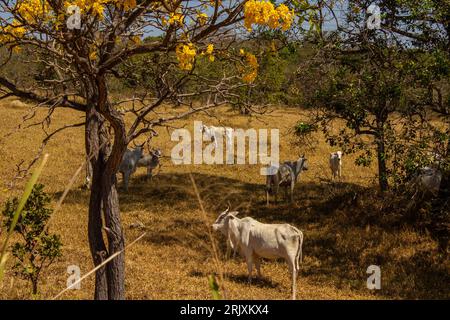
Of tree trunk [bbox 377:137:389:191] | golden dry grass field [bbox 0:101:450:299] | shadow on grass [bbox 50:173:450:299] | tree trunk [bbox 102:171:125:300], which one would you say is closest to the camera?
tree trunk [bbox 102:171:125:300]

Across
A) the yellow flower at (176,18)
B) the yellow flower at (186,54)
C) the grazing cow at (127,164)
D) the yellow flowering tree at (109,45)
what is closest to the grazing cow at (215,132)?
the grazing cow at (127,164)

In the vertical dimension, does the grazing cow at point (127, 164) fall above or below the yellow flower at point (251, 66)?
below

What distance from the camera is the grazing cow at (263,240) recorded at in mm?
11008

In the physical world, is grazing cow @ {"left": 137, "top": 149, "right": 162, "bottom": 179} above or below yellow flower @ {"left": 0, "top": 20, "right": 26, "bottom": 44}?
below

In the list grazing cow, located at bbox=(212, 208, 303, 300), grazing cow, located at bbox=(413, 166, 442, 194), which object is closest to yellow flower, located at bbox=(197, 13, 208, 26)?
grazing cow, located at bbox=(212, 208, 303, 300)

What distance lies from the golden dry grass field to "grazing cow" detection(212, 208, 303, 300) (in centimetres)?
56

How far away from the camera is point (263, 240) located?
11.3 metres

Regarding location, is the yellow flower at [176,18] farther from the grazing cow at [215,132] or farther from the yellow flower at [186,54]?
the grazing cow at [215,132]

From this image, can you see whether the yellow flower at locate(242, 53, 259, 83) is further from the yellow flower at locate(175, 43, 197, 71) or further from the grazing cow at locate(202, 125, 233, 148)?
the grazing cow at locate(202, 125, 233, 148)

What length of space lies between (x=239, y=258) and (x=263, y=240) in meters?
2.59

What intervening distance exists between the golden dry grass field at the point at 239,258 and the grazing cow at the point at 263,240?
0.56 metres

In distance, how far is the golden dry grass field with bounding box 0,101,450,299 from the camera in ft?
35.7

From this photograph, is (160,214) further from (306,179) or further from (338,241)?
(306,179)
